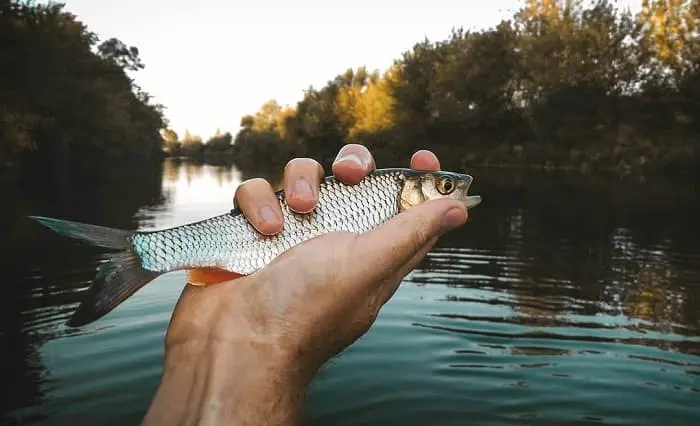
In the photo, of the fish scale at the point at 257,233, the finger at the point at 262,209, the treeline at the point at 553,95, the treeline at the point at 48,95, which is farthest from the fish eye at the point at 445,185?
the treeline at the point at 553,95

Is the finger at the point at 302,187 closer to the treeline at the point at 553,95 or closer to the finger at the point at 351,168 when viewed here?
the finger at the point at 351,168

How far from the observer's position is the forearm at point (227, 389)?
150 inches

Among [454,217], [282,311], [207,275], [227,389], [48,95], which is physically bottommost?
[227,389]

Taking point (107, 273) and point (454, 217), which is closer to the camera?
point (107, 273)

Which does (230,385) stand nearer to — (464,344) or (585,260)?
(464,344)

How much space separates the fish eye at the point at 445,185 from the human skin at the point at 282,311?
113 millimetres

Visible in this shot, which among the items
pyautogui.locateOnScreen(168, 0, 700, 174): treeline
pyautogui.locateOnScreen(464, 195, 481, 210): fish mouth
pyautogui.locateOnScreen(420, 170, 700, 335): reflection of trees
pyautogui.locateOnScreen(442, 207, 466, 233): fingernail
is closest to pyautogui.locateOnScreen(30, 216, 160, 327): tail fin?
pyautogui.locateOnScreen(442, 207, 466, 233): fingernail

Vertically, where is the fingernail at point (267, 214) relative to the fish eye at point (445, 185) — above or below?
below

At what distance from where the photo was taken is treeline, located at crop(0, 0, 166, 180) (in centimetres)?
4228

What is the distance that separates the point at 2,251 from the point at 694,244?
72.0 feet

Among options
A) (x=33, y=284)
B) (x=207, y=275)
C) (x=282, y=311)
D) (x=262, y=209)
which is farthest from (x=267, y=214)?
(x=33, y=284)

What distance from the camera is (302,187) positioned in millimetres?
3949

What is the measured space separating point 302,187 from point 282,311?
2.85 ft

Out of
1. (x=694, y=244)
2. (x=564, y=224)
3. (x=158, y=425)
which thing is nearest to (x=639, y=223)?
(x=564, y=224)
